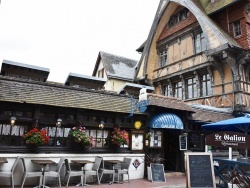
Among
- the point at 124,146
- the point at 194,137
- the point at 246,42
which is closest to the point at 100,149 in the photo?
the point at 124,146

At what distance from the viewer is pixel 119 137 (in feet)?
32.0

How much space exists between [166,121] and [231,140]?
3898 millimetres

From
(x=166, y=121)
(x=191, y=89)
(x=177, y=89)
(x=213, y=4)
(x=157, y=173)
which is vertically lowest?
(x=157, y=173)

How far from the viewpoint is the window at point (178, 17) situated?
18.4 meters

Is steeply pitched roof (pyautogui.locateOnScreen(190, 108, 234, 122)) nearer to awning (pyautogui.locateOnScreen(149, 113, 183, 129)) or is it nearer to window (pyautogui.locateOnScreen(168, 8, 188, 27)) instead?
awning (pyautogui.locateOnScreen(149, 113, 183, 129))

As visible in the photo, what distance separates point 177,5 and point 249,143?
1560 centimetres

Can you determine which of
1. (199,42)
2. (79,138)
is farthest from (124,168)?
(199,42)

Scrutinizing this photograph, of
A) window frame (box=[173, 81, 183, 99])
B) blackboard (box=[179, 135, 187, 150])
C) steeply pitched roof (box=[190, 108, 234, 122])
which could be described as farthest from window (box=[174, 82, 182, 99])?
blackboard (box=[179, 135, 187, 150])

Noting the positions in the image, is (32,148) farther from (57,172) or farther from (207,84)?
(207,84)

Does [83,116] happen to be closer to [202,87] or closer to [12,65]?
[12,65]

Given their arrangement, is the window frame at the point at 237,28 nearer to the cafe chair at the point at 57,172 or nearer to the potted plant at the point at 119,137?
the potted plant at the point at 119,137

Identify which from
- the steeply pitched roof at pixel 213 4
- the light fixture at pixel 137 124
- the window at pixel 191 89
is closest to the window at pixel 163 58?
the window at pixel 191 89

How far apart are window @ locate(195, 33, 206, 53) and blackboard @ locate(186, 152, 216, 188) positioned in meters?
10.9

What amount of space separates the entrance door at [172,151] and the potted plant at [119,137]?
3.56m
